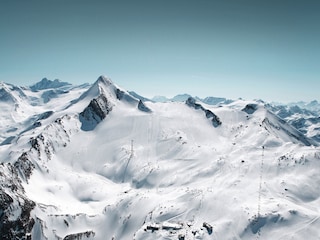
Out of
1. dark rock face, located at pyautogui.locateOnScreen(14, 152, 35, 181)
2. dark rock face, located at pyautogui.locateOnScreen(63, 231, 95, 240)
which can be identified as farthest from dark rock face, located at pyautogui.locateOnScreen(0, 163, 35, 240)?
dark rock face, located at pyautogui.locateOnScreen(14, 152, 35, 181)

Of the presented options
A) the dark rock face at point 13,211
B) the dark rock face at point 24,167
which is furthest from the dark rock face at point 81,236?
the dark rock face at point 24,167

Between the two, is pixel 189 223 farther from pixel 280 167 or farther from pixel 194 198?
pixel 280 167

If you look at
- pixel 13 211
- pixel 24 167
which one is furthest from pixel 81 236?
pixel 24 167

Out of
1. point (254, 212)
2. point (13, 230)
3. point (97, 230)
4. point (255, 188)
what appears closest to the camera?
point (13, 230)

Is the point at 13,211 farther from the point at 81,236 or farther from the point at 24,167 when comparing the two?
the point at 24,167

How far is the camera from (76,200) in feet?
582

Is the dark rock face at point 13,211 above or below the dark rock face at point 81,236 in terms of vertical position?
above

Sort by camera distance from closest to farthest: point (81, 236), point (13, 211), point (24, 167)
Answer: point (13, 211)
point (81, 236)
point (24, 167)

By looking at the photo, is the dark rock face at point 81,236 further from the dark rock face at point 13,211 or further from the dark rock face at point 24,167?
the dark rock face at point 24,167

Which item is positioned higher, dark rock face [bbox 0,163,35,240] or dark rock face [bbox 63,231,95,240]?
dark rock face [bbox 0,163,35,240]

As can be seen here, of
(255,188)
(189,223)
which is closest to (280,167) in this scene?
(255,188)

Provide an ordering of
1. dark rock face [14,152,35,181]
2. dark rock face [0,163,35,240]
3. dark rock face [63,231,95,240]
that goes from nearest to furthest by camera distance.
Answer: dark rock face [0,163,35,240]
dark rock face [63,231,95,240]
dark rock face [14,152,35,181]

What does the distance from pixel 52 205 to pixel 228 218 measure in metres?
94.7

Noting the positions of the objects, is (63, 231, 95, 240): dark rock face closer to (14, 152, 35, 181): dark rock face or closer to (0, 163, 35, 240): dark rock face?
(0, 163, 35, 240): dark rock face
